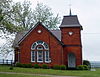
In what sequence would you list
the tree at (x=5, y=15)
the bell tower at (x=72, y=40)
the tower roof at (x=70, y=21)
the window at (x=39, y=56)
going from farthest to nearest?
the tower roof at (x=70, y=21) → the bell tower at (x=72, y=40) → the window at (x=39, y=56) → the tree at (x=5, y=15)

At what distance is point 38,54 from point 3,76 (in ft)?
56.8

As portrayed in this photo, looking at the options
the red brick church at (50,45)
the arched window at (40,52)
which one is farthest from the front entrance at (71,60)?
the arched window at (40,52)

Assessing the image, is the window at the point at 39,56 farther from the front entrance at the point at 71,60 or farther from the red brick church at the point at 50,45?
the front entrance at the point at 71,60

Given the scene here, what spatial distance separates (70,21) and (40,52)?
→ 768 cm

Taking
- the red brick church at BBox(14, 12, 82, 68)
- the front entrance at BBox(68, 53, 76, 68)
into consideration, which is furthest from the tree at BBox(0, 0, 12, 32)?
the front entrance at BBox(68, 53, 76, 68)

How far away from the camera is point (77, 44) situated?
44031 millimetres

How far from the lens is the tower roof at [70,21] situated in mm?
44594

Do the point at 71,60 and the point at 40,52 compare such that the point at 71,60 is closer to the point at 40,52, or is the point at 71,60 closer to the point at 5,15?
the point at 40,52

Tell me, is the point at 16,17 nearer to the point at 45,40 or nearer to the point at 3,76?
the point at 3,76

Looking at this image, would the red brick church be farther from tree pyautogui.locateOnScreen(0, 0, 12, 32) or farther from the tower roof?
tree pyautogui.locateOnScreen(0, 0, 12, 32)

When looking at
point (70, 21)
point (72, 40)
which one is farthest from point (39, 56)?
point (70, 21)

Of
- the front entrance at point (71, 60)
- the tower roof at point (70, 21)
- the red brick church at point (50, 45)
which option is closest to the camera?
the red brick church at point (50, 45)

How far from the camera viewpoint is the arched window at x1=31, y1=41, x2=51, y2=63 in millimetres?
43219

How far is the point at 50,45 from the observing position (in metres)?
43.2
